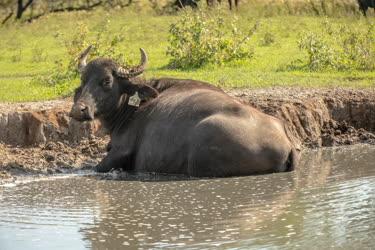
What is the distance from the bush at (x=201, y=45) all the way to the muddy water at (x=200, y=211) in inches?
302

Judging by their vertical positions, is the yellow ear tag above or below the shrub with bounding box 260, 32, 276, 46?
above

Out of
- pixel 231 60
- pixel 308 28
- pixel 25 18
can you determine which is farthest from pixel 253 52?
pixel 25 18

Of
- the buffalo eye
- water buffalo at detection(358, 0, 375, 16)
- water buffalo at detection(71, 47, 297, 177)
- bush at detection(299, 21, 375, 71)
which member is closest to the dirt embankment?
water buffalo at detection(71, 47, 297, 177)

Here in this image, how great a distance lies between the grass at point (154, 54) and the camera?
16616 millimetres

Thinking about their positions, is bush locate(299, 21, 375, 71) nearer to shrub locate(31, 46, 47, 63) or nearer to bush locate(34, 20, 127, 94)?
bush locate(34, 20, 127, 94)

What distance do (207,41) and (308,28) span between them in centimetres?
851

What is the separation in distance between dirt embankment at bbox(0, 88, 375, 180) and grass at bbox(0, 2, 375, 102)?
1441 millimetres

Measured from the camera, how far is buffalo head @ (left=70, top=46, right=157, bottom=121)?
1239cm

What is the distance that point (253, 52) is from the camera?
67.5 ft

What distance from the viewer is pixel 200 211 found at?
356 inches

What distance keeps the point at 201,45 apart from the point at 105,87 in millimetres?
6998

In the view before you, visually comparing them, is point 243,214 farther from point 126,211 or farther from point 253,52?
point 253,52

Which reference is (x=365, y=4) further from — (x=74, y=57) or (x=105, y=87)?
(x=105, y=87)

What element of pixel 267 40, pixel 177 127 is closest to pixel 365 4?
pixel 267 40
